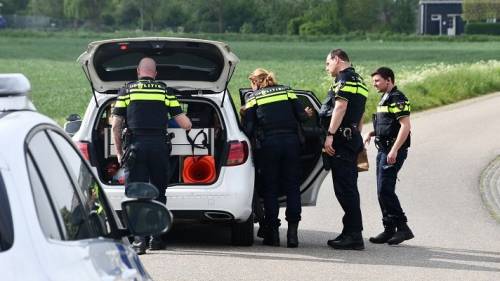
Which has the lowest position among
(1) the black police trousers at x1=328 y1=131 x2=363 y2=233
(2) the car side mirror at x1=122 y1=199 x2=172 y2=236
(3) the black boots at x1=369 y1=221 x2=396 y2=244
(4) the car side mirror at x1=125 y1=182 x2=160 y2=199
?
(3) the black boots at x1=369 y1=221 x2=396 y2=244

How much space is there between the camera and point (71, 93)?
148 feet

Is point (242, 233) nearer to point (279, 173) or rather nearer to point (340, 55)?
point (279, 173)

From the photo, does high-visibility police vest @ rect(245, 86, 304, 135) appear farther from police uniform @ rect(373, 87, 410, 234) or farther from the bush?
the bush

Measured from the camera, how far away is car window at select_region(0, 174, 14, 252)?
3846mm

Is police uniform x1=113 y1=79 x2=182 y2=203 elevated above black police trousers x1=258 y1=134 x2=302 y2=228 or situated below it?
above

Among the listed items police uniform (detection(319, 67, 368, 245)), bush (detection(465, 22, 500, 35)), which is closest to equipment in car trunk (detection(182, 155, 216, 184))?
police uniform (detection(319, 67, 368, 245))

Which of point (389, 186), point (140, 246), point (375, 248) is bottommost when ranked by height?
point (375, 248)

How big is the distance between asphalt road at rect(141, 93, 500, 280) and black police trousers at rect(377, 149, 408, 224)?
0.95 feet

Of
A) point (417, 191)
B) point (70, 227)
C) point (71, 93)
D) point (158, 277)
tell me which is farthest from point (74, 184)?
point (71, 93)

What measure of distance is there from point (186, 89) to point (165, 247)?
1.33 m

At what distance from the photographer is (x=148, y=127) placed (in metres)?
11.1

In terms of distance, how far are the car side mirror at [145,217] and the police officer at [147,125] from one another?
598 cm

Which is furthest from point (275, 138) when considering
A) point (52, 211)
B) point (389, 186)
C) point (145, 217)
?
point (52, 211)

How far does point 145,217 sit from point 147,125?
19.8ft
